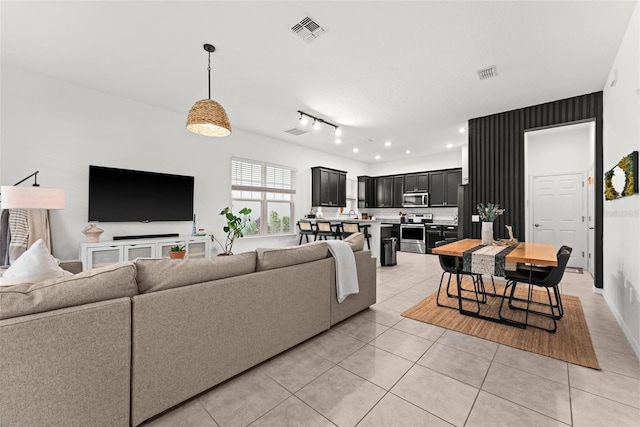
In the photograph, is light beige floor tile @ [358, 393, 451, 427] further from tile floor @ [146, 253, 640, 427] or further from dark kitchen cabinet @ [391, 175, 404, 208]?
dark kitchen cabinet @ [391, 175, 404, 208]

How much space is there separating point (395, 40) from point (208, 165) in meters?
3.97

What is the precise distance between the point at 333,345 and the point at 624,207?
3.14m

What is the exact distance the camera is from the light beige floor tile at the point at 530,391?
1.64 m

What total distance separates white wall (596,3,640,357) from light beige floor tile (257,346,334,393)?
8.62 feet

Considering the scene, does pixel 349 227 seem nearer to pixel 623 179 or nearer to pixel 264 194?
pixel 264 194

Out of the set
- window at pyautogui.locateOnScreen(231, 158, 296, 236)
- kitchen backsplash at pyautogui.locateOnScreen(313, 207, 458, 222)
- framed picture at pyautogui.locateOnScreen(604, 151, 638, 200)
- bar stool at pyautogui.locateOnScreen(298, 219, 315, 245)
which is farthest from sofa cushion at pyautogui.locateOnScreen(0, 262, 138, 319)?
kitchen backsplash at pyautogui.locateOnScreen(313, 207, 458, 222)

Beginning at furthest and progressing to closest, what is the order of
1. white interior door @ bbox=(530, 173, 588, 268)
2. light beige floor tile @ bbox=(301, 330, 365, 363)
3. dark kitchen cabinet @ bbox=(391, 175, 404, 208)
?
dark kitchen cabinet @ bbox=(391, 175, 404, 208)
white interior door @ bbox=(530, 173, 588, 268)
light beige floor tile @ bbox=(301, 330, 365, 363)

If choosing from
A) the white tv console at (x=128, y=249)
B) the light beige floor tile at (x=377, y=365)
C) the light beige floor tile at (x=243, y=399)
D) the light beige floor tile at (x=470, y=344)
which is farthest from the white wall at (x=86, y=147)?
the light beige floor tile at (x=470, y=344)

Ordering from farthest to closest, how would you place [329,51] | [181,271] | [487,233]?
[487,233] < [329,51] < [181,271]

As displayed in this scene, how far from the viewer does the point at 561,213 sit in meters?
5.58

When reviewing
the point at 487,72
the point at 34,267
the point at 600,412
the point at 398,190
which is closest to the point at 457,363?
the point at 600,412

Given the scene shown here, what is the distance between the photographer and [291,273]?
88.5 inches

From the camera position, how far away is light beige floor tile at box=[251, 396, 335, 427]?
1.53m

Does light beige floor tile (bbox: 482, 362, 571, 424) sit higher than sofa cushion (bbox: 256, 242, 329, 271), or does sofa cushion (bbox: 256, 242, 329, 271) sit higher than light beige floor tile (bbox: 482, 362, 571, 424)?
sofa cushion (bbox: 256, 242, 329, 271)
